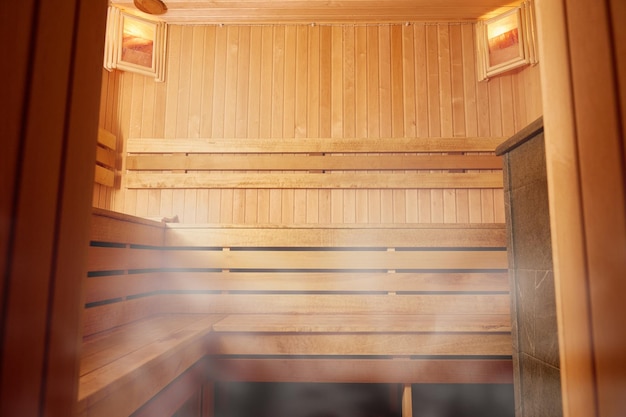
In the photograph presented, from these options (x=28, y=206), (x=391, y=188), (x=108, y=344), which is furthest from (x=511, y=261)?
(x=391, y=188)

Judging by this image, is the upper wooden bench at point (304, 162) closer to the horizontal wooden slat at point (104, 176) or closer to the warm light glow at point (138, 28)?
the horizontal wooden slat at point (104, 176)

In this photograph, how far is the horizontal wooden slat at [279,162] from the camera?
334 cm

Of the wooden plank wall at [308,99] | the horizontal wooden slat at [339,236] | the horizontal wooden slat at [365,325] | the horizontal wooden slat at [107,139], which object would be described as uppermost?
the wooden plank wall at [308,99]

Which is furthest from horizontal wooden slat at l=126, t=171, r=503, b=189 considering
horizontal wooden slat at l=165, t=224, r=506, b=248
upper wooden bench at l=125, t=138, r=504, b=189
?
horizontal wooden slat at l=165, t=224, r=506, b=248

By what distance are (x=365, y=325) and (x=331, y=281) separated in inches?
20.6

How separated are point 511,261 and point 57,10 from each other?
1382 millimetres

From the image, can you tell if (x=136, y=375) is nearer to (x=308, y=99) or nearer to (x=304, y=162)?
(x=304, y=162)

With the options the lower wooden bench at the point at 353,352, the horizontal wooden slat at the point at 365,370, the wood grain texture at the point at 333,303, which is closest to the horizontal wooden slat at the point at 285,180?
the wood grain texture at the point at 333,303

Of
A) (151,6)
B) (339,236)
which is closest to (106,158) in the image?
(151,6)

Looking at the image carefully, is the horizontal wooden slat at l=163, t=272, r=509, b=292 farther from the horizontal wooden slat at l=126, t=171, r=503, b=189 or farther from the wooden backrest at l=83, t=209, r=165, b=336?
the horizontal wooden slat at l=126, t=171, r=503, b=189

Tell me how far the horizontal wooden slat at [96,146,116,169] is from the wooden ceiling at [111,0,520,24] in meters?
1.20

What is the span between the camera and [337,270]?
246 centimetres

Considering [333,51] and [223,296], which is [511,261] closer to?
[223,296]

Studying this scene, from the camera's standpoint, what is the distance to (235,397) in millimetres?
2135
